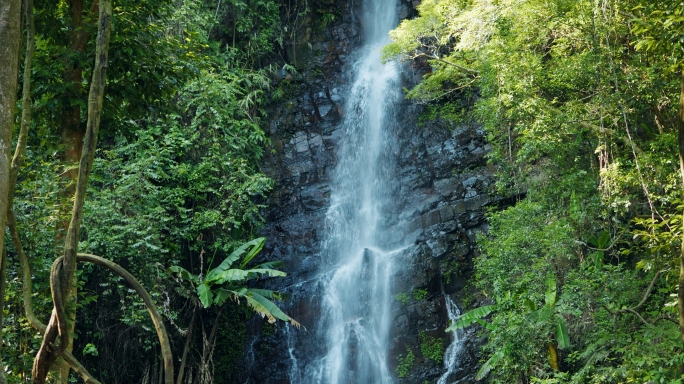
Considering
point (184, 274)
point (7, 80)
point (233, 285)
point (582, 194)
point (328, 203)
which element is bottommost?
point (233, 285)

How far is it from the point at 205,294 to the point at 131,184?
9.09 ft

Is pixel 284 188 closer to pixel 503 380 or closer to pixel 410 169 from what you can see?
pixel 410 169

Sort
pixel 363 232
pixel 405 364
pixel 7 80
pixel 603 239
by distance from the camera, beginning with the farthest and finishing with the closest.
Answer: pixel 363 232 → pixel 405 364 → pixel 603 239 → pixel 7 80

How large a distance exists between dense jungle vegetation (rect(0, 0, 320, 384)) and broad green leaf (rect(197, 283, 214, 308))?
0.17 ft

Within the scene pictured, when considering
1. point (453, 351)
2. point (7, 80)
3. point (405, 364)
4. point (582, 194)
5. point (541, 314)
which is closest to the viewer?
point (7, 80)

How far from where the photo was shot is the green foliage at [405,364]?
13.7 m

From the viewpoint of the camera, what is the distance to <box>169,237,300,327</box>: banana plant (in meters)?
12.6

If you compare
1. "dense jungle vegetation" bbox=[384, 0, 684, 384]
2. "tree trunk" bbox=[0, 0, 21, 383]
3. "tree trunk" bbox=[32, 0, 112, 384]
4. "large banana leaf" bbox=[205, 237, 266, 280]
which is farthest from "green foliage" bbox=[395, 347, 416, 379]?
"tree trunk" bbox=[0, 0, 21, 383]

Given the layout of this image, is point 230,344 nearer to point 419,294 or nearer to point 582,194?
point 419,294

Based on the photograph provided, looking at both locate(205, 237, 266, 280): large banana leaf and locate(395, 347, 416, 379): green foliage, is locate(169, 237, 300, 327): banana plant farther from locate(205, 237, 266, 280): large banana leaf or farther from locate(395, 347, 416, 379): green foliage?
locate(395, 347, 416, 379): green foliage

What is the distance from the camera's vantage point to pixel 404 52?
14312mm

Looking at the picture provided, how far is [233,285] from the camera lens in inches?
537

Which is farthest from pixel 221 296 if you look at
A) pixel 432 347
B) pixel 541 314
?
pixel 541 314

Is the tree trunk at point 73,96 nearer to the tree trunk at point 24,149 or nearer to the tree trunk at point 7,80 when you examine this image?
the tree trunk at point 24,149
